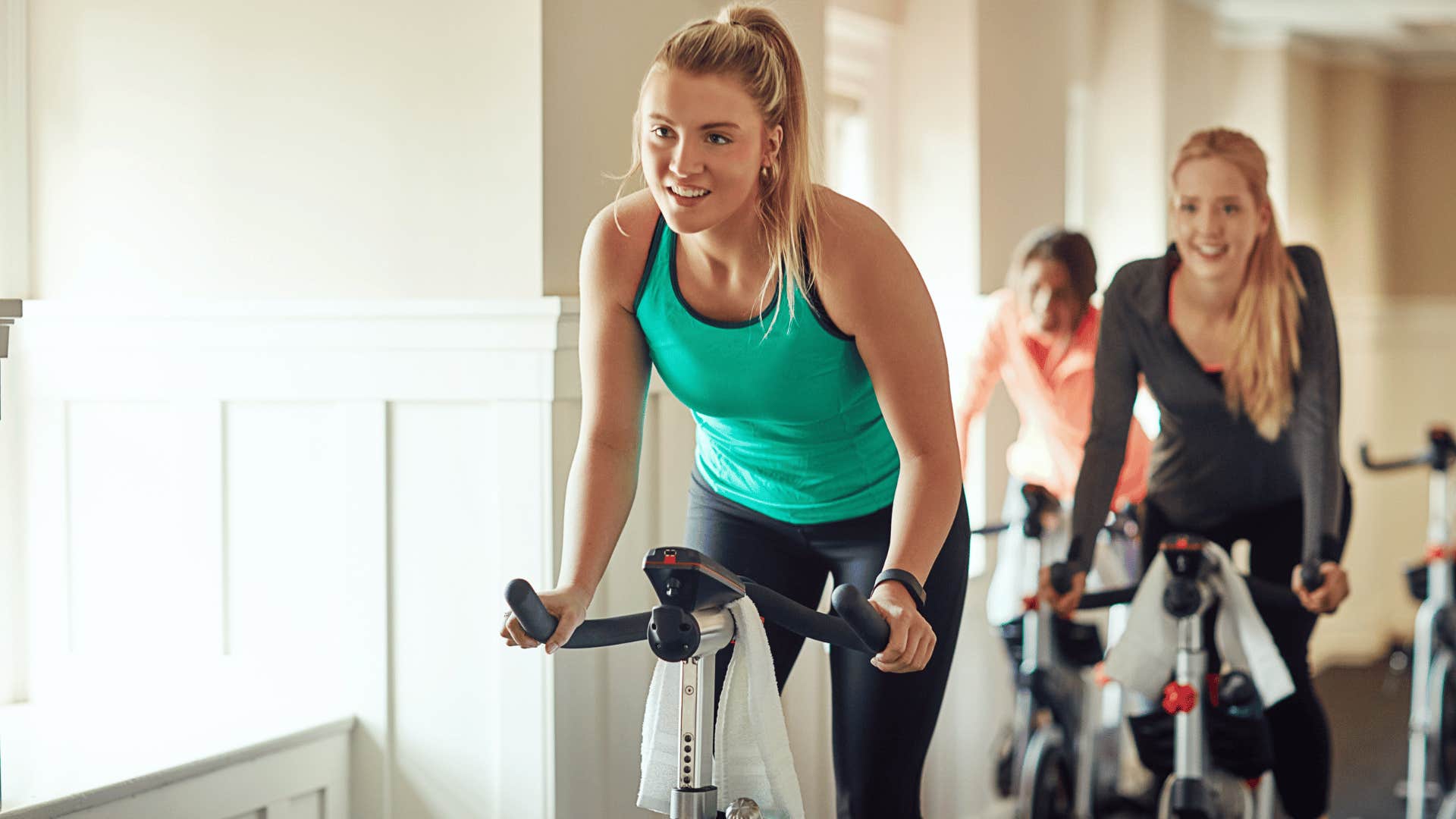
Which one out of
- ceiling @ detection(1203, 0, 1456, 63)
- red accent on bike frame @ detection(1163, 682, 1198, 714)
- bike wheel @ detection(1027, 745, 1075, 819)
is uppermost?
ceiling @ detection(1203, 0, 1456, 63)

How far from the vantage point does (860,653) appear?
1.70 m

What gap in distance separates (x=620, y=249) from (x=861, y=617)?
599mm

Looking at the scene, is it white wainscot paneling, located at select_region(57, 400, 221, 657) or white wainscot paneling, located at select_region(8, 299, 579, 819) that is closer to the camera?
white wainscot paneling, located at select_region(8, 299, 579, 819)

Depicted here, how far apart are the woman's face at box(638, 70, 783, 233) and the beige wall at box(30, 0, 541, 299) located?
27.9 inches

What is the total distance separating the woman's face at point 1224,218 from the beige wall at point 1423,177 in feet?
10.2

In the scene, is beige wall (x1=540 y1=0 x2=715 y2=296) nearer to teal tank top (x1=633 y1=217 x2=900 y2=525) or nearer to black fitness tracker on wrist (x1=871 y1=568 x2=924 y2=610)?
teal tank top (x1=633 y1=217 x2=900 y2=525)

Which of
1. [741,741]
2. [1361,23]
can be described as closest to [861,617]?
[741,741]

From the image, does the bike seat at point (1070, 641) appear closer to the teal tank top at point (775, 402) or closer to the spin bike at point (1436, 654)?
the spin bike at point (1436, 654)

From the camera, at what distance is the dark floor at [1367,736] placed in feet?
12.7

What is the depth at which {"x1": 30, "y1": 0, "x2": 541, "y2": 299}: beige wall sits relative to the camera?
218 cm

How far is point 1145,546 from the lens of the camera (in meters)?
2.77

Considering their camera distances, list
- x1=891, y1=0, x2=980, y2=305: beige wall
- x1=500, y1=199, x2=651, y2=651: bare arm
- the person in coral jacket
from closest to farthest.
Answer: x1=500, y1=199, x2=651, y2=651: bare arm, the person in coral jacket, x1=891, y1=0, x2=980, y2=305: beige wall

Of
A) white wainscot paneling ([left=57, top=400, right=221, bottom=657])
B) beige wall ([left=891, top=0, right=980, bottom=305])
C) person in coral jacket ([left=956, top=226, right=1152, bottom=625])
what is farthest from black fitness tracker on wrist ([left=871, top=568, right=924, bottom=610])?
beige wall ([left=891, top=0, right=980, bottom=305])

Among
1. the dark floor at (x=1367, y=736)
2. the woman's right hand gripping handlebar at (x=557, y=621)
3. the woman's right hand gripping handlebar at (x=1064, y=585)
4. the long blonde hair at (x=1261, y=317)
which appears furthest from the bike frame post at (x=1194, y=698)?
the dark floor at (x=1367, y=736)
